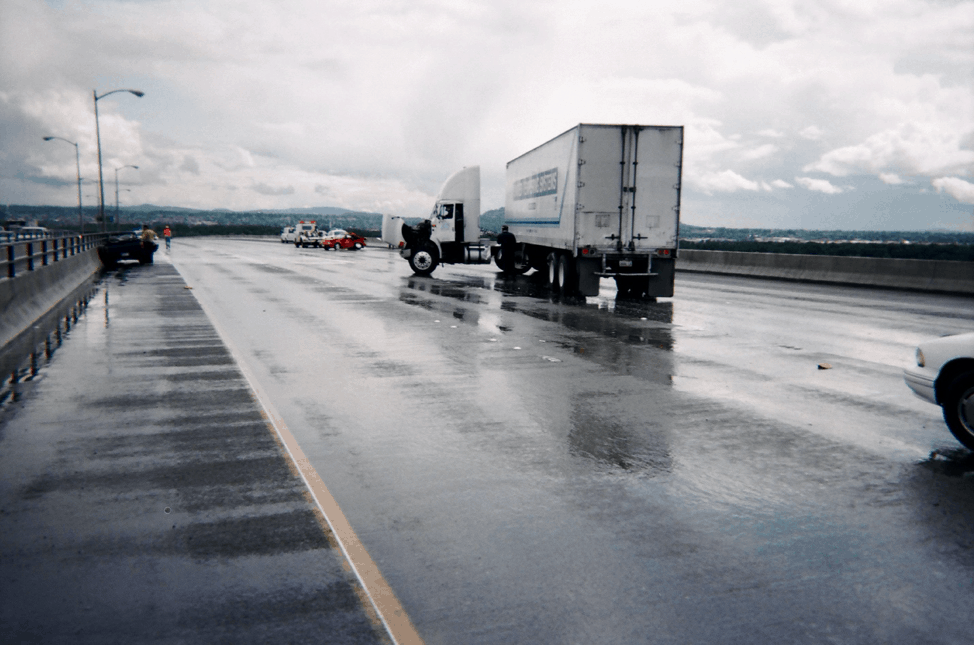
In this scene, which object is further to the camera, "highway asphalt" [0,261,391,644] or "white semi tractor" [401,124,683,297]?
"white semi tractor" [401,124,683,297]

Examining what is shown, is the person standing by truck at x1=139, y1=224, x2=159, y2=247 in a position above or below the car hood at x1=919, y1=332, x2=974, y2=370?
above

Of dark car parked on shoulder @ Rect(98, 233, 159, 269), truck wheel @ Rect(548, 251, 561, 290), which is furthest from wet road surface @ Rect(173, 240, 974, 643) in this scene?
dark car parked on shoulder @ Rect(98, 233, 159, 269)

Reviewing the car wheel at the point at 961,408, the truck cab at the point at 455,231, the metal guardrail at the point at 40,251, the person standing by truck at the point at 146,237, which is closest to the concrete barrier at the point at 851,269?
the truck cab at the point at 455,231

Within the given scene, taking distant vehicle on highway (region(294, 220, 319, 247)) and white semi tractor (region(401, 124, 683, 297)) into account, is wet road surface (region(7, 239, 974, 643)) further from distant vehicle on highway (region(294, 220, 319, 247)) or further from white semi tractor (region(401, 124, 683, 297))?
distant vehicle on highway (region(294, 220, 319, 247))

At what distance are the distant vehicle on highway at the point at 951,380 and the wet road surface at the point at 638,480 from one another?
267 millimetres

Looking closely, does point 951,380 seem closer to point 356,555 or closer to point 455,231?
point 356,555

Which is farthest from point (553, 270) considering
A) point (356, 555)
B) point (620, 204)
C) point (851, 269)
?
point (356, 555)

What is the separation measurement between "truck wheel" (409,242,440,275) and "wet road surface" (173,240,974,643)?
55.2 ft

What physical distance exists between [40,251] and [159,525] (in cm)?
3667

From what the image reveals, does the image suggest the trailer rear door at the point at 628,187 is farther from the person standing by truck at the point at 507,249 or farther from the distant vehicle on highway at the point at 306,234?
the distant vehicle on highway at the point at 306,234

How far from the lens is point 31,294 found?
1596 centimetres

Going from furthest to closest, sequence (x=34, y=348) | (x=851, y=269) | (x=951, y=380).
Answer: (x=851, y=269) → (x=34, y=348) → (x=951, y=380)

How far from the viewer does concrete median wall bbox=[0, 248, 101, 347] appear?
13.2 meters

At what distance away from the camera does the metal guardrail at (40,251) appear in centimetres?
1420
